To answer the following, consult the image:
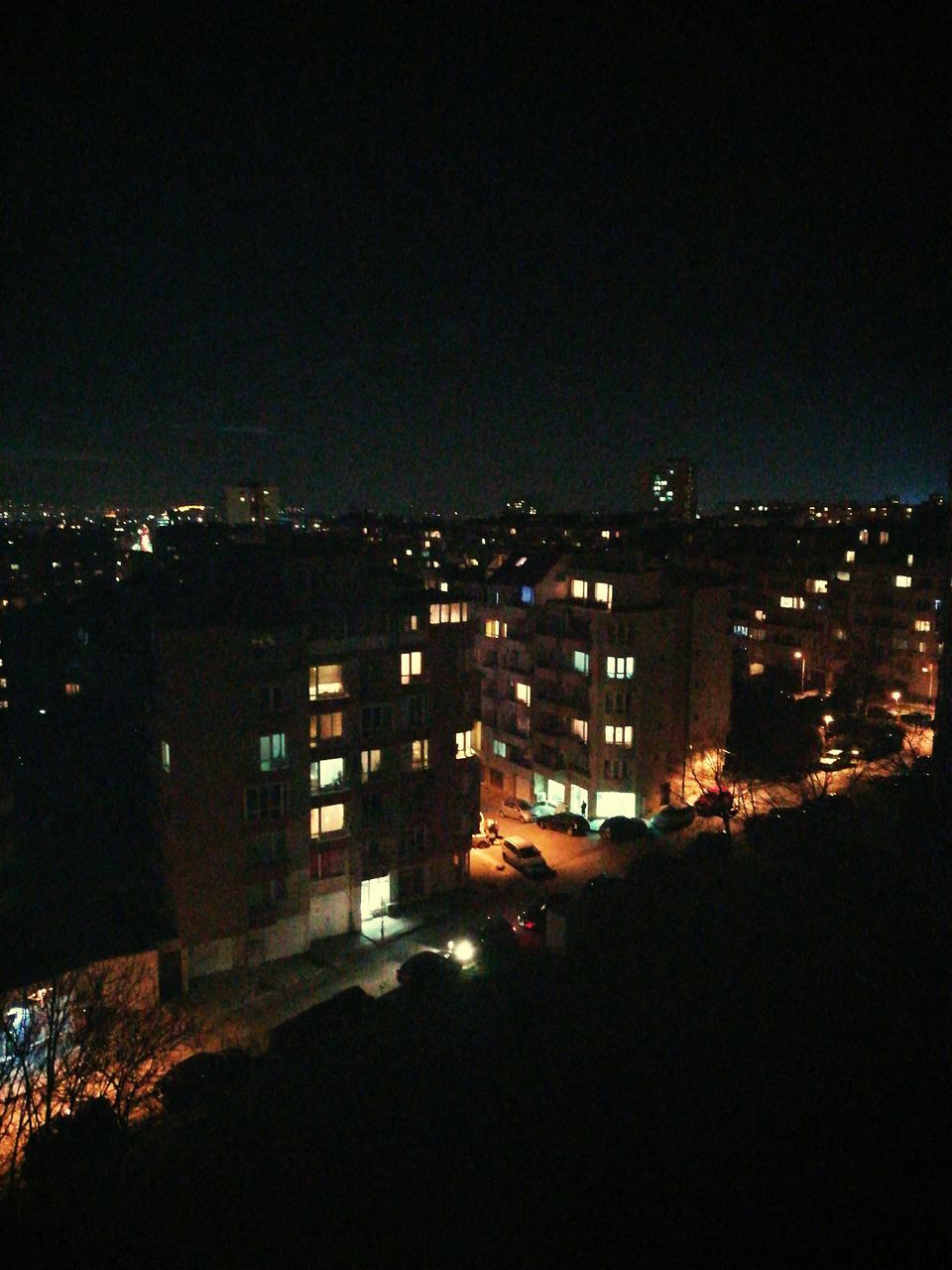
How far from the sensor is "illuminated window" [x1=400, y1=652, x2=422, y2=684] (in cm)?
1903

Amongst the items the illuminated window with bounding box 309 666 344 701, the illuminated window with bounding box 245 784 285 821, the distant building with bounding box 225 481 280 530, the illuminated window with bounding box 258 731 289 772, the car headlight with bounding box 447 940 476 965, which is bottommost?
the car headlight with bounding box 447 940 476 965

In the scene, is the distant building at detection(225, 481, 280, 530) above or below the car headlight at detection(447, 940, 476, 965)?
above

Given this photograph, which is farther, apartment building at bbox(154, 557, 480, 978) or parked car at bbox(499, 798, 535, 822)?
parked car at bbox(499, 798, 535, 822)

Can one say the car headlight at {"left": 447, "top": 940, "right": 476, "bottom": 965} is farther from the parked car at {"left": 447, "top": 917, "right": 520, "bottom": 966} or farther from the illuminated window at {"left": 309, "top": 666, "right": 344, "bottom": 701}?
the illuminated window at {"left": 309, "top": 666, "right": 344, "bottom": 701}

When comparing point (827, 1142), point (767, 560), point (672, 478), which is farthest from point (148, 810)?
point (672, 478)

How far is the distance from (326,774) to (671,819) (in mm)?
10608

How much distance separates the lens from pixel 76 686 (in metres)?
30.9

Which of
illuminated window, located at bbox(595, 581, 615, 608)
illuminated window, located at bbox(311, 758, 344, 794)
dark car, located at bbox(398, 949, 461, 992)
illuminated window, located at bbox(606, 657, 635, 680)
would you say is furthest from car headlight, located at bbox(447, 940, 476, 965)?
illuminated window, located at bbox(595, 581, 615, 608)

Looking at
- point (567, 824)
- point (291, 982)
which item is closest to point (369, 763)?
point (291, 982)

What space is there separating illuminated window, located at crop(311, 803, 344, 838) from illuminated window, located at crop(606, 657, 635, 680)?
9.34 m

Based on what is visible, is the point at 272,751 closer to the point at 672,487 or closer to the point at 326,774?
the point at 326,774

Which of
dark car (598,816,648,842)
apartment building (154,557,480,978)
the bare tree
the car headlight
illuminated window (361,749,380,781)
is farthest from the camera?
dark car (598,816,648,842)

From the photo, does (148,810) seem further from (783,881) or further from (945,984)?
(945,984)

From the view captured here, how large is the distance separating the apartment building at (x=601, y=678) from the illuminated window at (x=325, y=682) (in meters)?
8.95
